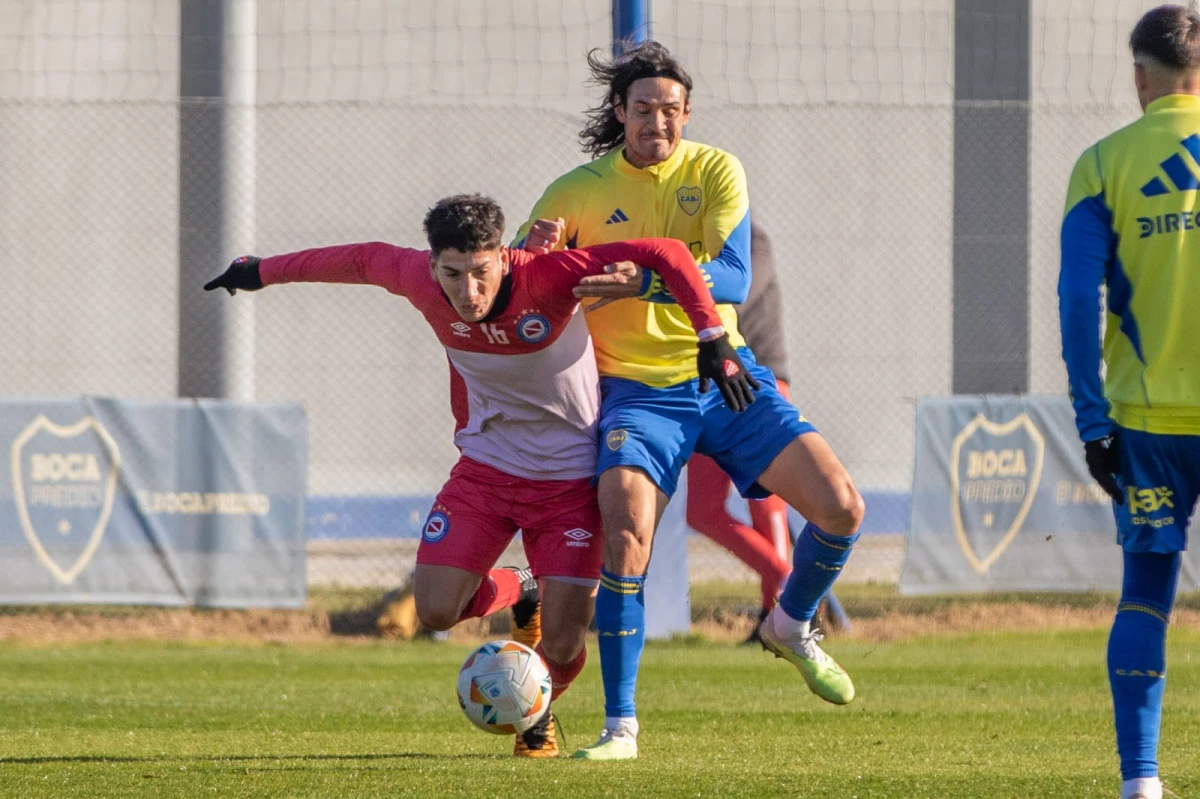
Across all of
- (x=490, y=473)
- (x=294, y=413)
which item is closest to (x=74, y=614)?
(x=294, y=413)

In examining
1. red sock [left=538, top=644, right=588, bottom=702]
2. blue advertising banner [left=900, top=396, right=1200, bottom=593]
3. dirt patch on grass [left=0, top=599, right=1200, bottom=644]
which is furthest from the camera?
blue advertising banner [left=900, top=396, right=1200, bottom=593]

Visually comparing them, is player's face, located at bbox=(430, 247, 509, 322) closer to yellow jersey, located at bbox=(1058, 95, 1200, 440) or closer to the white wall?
yellow jersey, located at bbox=(1058, 95, 1200, 440)

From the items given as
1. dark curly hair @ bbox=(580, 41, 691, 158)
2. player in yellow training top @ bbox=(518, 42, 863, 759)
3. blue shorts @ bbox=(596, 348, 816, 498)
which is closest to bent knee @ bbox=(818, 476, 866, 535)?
player in yellow training top @ bbox=(518, 42, 863, 759)

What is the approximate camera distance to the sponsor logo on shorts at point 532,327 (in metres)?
5.48

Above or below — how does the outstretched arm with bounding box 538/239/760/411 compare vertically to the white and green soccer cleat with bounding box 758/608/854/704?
above

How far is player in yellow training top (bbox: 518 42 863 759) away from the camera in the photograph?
5.62 metres

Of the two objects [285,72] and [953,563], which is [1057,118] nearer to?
[953,563]

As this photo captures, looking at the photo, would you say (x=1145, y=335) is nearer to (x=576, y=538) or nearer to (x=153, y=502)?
(x=576, y=538)

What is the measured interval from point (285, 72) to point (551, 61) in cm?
234

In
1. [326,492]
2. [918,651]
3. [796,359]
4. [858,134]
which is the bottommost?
[918,651]

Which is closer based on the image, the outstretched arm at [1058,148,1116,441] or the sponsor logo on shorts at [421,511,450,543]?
the outstretched arm at [1058,148,1116,441]

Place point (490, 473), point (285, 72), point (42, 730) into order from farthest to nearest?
1. point (285, 72)
2. point (42, 730)
3. point (490, 473)

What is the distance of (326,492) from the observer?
11672 mm

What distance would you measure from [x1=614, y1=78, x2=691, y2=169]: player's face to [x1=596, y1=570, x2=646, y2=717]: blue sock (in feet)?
5.02
